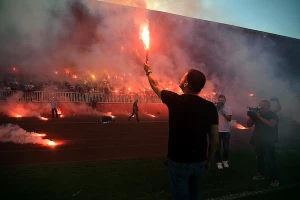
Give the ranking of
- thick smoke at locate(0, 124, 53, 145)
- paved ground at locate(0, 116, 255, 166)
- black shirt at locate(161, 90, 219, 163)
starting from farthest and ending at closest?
1. thick smoke at locate(0, 124, 53, 145)
2. paved ground at locate(0, 116, 255, 166)
3. black shirt at locate(161, 90, 219, 163)

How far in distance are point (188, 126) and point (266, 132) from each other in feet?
9.32

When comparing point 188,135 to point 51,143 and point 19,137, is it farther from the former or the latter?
point 19,137

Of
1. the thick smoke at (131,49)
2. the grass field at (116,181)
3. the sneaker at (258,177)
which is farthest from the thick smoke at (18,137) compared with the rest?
the sneaker at (258,177)

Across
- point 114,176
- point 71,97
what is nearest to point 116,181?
point 114,176

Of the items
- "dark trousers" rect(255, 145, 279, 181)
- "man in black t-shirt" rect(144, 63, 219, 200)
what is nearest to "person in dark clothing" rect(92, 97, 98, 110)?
"dark trousers" rect(255, 145, 279, 181)

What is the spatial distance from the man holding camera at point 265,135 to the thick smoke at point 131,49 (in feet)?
27.0

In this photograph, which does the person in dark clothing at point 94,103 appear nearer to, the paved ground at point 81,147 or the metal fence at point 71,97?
the metal fence at point 71,97

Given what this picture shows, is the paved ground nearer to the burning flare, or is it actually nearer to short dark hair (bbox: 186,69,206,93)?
the burning flare

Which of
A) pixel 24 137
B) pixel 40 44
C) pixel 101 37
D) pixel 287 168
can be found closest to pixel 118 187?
pixel 287 168

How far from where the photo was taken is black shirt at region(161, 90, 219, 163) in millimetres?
Result: 1749

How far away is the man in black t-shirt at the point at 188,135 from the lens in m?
1.75

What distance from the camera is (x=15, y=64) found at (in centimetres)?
1195

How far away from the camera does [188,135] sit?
1.75m

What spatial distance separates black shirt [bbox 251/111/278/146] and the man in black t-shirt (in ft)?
8.49
